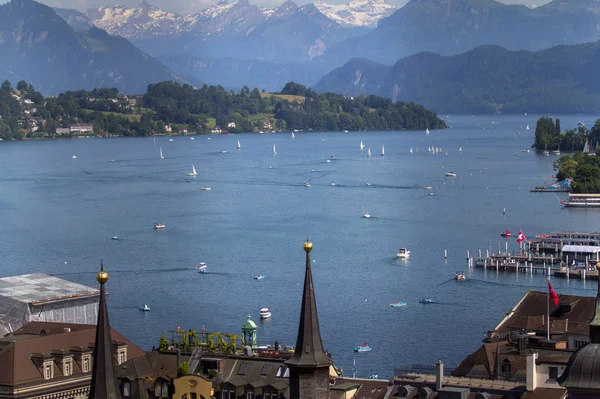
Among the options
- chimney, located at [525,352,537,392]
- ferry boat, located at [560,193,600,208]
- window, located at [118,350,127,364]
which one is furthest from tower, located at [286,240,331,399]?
ferry boat, located at [560,193,600,208]

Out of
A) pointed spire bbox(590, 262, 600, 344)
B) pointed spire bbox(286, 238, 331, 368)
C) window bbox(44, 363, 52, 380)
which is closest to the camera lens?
pointed spire bbox(590, 262, 600, 344)

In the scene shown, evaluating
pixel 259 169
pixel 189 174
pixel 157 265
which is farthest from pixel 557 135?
pixel 157 265

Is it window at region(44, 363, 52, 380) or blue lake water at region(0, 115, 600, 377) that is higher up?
window at region(44, 363, 52, 380)

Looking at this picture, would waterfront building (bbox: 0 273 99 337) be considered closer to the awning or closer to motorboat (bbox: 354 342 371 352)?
motorboat (bbox: 354 342 371 352)

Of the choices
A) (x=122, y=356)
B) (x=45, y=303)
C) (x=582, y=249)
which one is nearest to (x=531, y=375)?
(x=122, y=356)

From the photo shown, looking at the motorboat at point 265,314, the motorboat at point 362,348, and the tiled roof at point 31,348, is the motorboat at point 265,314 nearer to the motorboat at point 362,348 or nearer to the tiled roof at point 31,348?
the motorboat at point 362,348

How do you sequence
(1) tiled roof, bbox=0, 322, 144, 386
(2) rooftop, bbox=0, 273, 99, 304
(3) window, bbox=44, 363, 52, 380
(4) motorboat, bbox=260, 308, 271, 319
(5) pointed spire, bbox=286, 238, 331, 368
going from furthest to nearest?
1. (4) motorboat, bbox=260, 308, 271, 319
2. (2) rooftop, bbox=0, 273, 99, 304
3. (3) window, bbox=44, 363, 52, 380
4. (1) tiled roof, bbox=0, 322, 144, 386
5. (5) pointed spire, bbox=286, 238, 331, 368

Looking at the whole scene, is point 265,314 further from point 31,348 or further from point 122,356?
point 31,348

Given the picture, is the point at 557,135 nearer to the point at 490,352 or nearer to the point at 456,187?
the point at 456,187
